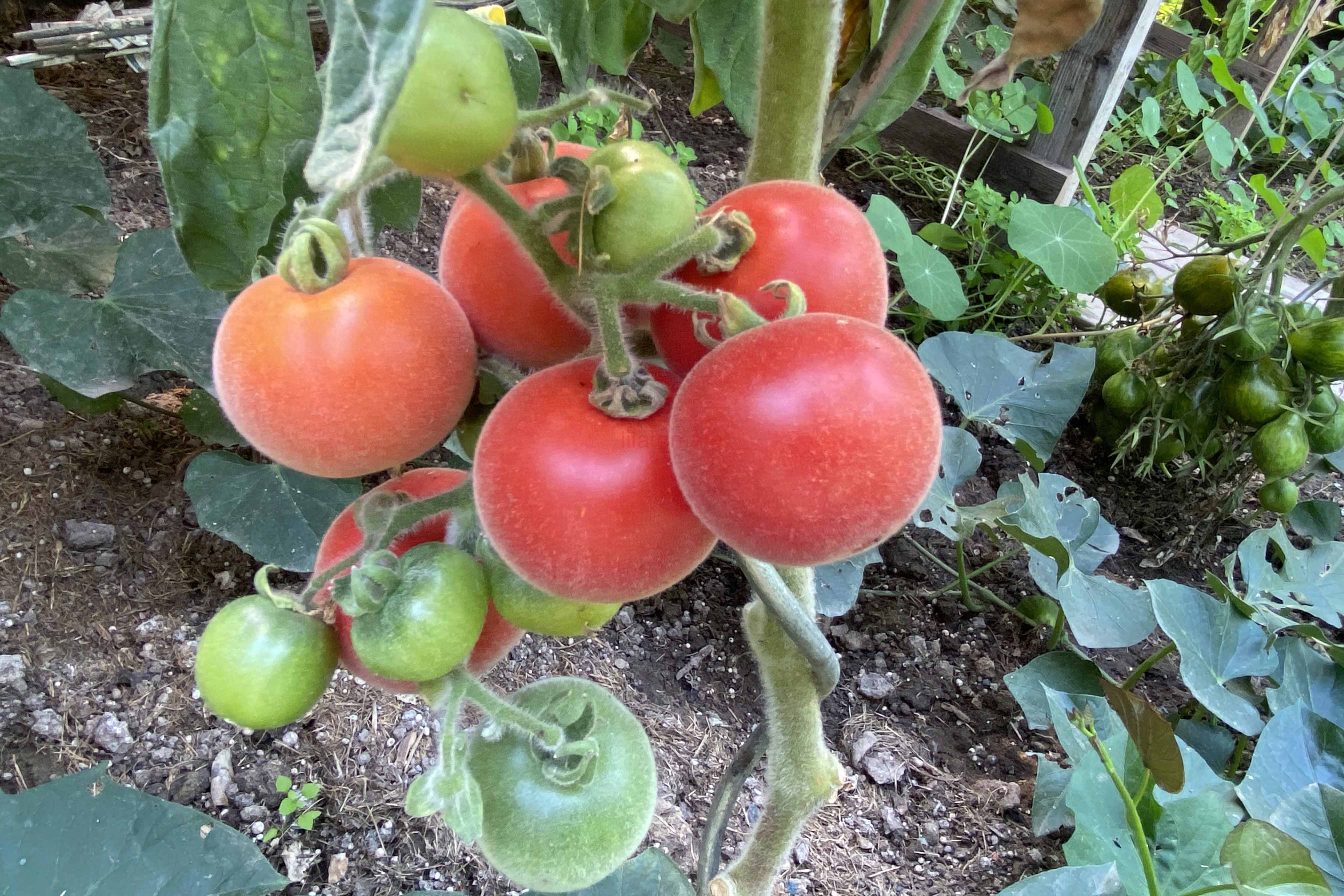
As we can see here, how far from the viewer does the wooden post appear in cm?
179

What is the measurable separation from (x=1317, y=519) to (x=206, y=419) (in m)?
1.82

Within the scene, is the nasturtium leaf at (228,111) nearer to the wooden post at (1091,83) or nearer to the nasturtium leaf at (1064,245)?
the nasturtium leaf at (1064,245)

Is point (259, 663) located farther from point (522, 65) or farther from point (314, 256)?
point (522, 65)

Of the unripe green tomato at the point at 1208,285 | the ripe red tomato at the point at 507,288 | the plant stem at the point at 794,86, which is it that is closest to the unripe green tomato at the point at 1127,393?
the unripe green tomato at the point at 1208,285

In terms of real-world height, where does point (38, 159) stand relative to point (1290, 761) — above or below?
above

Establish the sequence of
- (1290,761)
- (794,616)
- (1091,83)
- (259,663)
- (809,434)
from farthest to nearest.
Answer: (1091,83) → (1290,761) → (794,616) → (259,663) → (809,434)

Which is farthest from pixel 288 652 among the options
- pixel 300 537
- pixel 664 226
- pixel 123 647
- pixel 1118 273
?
pixel 1118 273

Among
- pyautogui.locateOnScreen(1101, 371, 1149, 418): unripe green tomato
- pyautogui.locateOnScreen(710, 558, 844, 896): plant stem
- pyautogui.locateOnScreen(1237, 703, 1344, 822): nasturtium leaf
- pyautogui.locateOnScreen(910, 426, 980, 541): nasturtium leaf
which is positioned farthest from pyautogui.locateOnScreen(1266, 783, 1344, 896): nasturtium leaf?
pyautogui.locateOnScreen(1101, 371, 1149, 418): unripe green tomato

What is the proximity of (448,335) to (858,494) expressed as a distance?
0.21 m

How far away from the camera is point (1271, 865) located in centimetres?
75

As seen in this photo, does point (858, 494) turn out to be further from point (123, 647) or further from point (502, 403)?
point (123, 647)

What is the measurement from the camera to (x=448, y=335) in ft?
1.33

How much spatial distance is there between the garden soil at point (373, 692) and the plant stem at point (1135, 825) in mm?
339

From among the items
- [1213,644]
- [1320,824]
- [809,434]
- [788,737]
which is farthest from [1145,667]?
[809,434]
